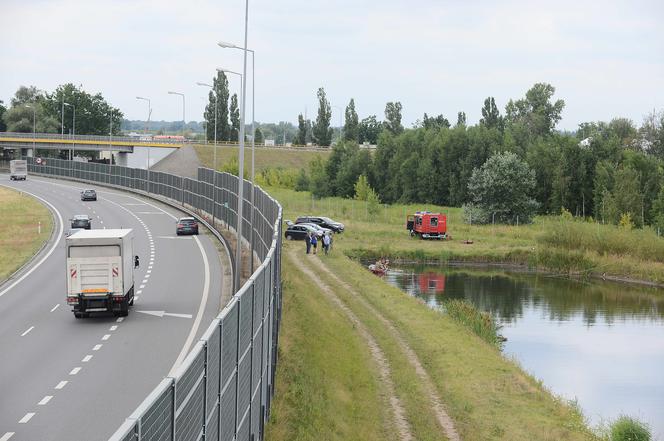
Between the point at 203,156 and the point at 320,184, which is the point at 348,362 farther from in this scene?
the point at 203,156

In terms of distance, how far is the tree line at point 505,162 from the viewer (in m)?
98.9

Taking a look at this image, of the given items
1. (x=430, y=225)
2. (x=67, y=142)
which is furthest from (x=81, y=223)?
(x=67, y=142)

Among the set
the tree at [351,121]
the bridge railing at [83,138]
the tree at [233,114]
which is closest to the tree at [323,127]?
the tree at [351,121]

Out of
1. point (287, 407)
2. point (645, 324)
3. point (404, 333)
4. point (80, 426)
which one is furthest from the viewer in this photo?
point (645, 324)

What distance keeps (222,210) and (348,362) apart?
1359 inches

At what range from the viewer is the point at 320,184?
134500 millimetres

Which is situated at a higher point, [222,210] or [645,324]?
[222,210]

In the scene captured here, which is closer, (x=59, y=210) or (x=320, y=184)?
(x=59, y=210)

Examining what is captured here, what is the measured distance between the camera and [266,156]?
551 ft

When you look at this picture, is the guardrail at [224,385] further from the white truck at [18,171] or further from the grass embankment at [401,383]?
the white truck at [18,171]

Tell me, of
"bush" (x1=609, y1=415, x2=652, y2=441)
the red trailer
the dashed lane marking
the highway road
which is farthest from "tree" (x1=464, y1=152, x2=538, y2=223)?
the dashed lane marking

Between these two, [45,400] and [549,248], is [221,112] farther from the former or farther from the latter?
[45,400]

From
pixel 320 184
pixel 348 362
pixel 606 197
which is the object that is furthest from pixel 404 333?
pixel 320 184

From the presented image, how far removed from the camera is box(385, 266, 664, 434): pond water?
35844mm
